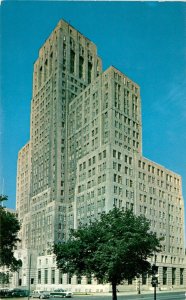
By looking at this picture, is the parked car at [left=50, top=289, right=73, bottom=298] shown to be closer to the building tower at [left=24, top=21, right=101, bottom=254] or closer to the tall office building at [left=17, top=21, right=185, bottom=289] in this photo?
the tall office building at [left=17, top=21, right=185, bottom=289]

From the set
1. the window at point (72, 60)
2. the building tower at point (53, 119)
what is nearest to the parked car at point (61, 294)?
the building tower at point (53, 119)

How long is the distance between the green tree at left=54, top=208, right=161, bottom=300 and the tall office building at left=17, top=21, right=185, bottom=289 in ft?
209

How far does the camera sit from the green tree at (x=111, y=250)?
132ft

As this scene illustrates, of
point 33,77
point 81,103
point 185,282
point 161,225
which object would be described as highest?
point 33,77

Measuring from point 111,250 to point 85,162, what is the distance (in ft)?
278

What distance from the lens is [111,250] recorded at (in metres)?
40.1

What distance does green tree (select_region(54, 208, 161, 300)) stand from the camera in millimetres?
40312

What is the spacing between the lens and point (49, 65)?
154 metres

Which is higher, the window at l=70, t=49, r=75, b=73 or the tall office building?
the window at l=70, t=49, r=75, b=73

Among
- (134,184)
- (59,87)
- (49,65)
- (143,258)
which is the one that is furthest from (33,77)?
(143,258)

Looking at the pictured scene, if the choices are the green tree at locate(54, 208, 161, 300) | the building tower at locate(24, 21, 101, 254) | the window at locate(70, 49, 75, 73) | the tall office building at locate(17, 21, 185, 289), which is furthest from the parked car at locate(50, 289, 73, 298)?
the window at locate(70, 49, 75, 73)

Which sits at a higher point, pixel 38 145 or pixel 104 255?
pixel 38 145

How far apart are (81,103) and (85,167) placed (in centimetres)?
2621

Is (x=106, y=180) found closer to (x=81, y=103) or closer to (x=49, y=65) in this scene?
(x=81, y=103)
